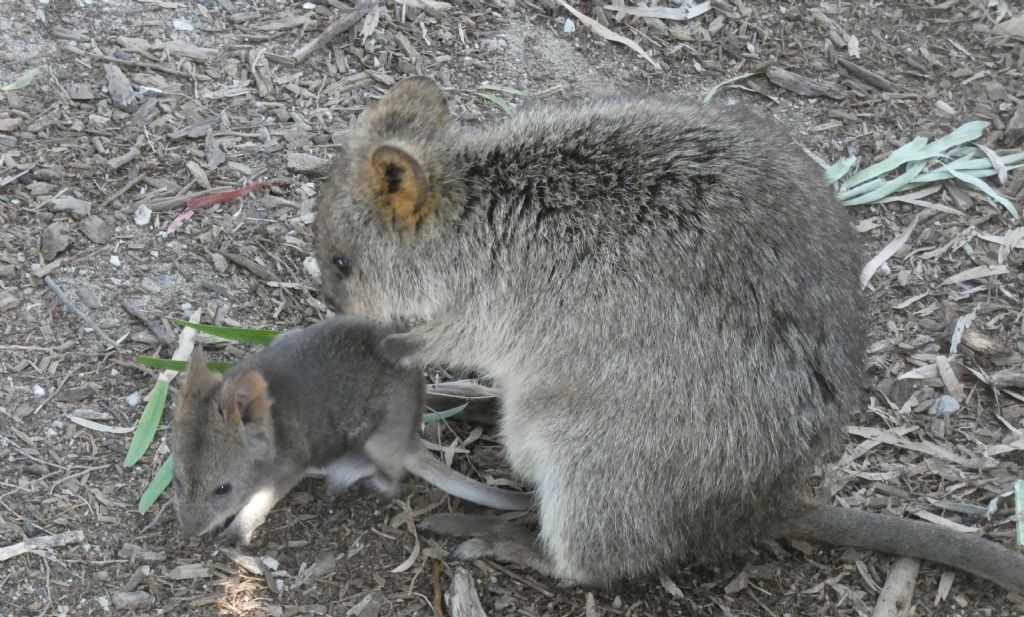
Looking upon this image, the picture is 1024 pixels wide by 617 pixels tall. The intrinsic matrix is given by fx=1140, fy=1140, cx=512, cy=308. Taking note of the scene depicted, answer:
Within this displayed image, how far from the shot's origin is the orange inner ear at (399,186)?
4.40 m

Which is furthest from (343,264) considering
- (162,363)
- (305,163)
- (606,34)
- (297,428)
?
(606,34)

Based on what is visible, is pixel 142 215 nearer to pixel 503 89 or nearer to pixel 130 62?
pixel 130 62

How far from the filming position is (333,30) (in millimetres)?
6605

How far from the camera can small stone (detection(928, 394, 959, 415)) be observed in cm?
561

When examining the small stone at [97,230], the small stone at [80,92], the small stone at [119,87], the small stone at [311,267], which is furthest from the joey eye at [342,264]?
the small stone at [80,92]

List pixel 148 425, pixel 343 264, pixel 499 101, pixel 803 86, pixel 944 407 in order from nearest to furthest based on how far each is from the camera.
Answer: pixel 343 264 < pixel 148 425 < pixel 944 407 < pixel 499 101 < pixel 803 86

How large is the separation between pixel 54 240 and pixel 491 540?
2.53 metres

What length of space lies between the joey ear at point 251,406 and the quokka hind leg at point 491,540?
3.05 feet

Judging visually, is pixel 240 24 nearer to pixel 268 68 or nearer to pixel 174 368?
pixel 268 68

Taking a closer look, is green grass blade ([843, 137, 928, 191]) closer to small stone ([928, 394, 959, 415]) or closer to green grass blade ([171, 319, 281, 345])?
small stone ([928, 394, 959, 415])

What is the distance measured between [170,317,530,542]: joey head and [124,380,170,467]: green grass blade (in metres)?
0.38

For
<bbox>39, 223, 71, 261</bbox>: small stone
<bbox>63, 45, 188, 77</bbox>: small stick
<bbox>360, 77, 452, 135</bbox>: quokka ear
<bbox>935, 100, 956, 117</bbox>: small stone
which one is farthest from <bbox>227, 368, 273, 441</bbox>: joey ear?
<bbox>935, 100, 956, 117</bbox>: small stone

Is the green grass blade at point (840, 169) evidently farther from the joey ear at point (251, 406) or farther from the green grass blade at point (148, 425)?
the green grass blade at point (148, 425)

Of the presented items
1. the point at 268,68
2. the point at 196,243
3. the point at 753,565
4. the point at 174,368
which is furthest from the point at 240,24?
the point at 753,565
